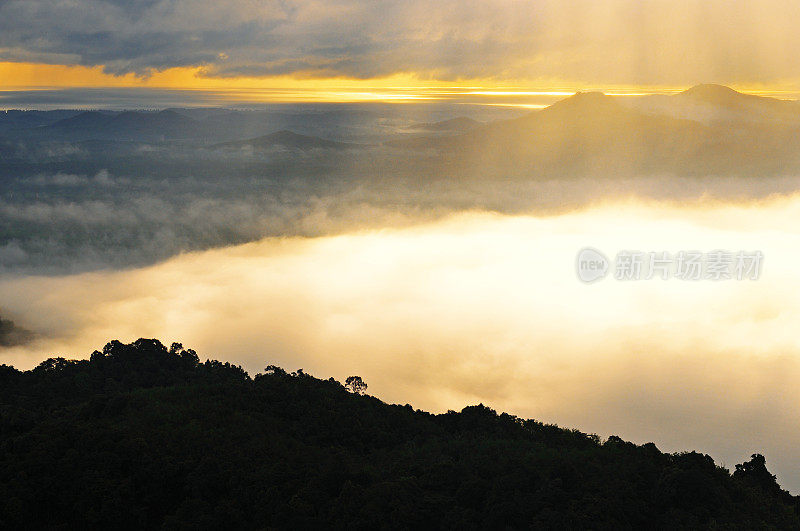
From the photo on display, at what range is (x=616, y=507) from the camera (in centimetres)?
2744

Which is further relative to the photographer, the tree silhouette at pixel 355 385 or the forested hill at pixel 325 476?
the tree silhouette at pixel 355 385

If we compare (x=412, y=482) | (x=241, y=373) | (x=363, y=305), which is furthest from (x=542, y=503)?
(x=363, y=305)

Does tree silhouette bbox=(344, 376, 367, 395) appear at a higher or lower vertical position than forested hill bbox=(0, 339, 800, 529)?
higher

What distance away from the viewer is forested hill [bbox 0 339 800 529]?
27766 mm

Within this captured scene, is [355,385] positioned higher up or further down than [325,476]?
higher up

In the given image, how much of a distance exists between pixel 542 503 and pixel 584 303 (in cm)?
15356

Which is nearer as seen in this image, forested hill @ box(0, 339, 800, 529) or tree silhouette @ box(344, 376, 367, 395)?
forested hill @ box(0, 339, 800, 529)

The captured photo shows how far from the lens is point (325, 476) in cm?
3091

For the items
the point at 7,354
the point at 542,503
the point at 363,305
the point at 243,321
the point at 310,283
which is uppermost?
the point at 310,283

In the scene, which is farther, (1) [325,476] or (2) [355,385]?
(2) [355,385]

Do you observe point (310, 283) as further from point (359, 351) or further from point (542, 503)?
point (542, 503)

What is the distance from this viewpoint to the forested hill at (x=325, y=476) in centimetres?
2777

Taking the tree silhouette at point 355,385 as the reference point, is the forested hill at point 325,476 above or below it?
below

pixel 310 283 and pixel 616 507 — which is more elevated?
pixel 310 283
